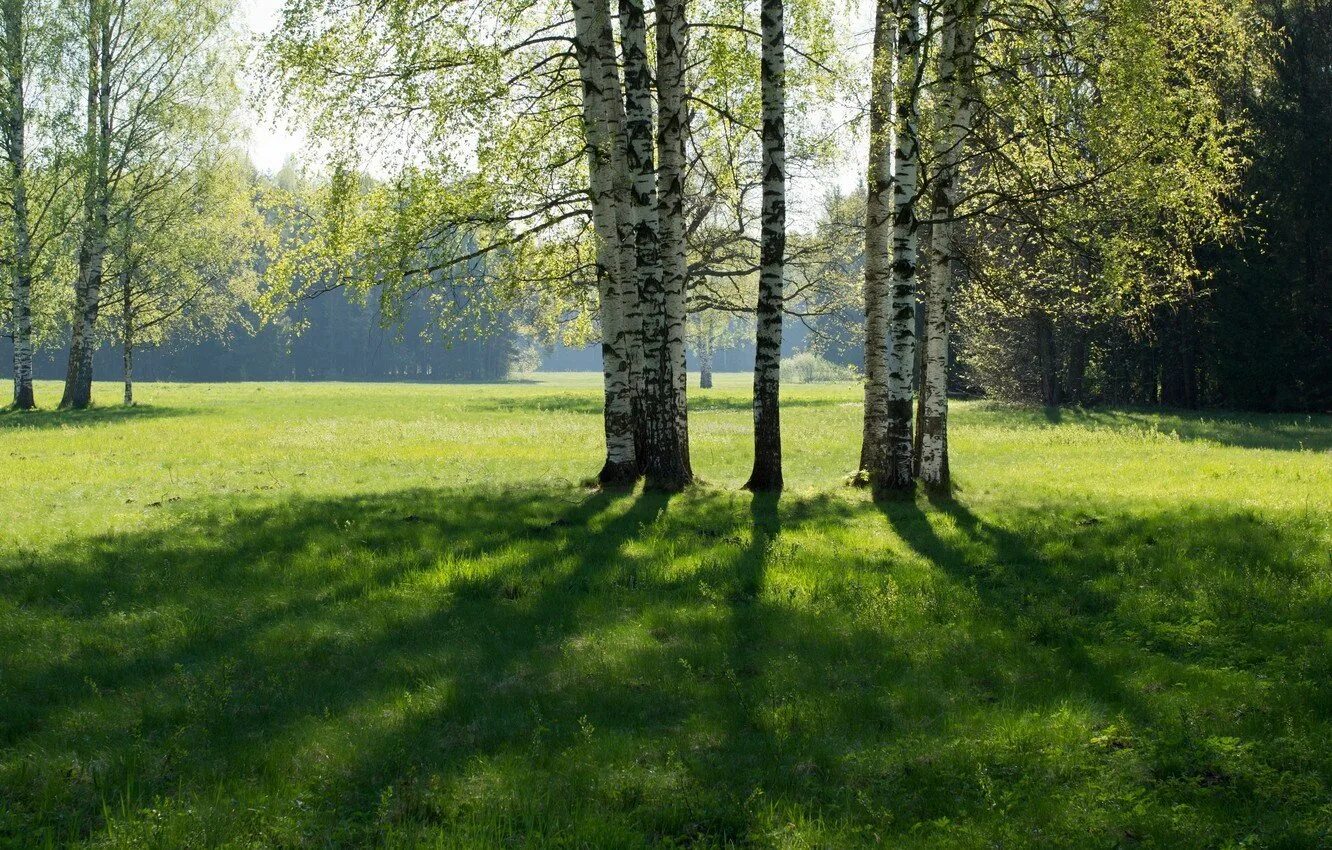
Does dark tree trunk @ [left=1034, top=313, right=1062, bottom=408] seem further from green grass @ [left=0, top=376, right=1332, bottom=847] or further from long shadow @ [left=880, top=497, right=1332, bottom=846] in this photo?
long shadow @ [left=880, top=497, right=1332, bottom=846]

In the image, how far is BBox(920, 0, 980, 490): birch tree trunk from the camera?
1388 centimetres

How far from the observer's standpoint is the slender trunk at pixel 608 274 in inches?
610

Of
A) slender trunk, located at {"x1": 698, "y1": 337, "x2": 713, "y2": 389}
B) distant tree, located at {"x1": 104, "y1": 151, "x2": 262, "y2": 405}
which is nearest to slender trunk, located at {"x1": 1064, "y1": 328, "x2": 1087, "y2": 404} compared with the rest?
distant tree, located at {"x1": 104, "y1": 151, "x2": 262, "y2": 405}

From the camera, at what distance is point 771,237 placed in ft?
47.6

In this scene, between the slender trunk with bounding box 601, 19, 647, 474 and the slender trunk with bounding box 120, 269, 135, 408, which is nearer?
the slender trunk with bounding box 601, 19, 647, 474

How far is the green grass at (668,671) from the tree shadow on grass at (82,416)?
50.9 ft

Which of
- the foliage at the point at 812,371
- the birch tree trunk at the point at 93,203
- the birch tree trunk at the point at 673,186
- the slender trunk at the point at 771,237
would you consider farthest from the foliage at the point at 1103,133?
the foliage at the point at 812,371

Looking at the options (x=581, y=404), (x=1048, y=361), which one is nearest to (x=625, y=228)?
(x=1048, y=361)

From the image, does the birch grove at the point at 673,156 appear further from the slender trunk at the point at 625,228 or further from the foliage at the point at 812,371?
the foliage at the point at 812,371

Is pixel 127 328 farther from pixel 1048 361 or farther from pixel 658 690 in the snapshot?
pixel 658 690

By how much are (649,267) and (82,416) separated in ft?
82.2

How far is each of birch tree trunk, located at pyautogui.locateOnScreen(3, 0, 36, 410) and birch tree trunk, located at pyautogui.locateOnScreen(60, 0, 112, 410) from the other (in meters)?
1.46

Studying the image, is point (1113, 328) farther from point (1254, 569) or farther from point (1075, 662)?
point (1075, 662)

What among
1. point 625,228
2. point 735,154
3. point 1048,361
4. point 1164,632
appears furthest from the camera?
point 1048,361
